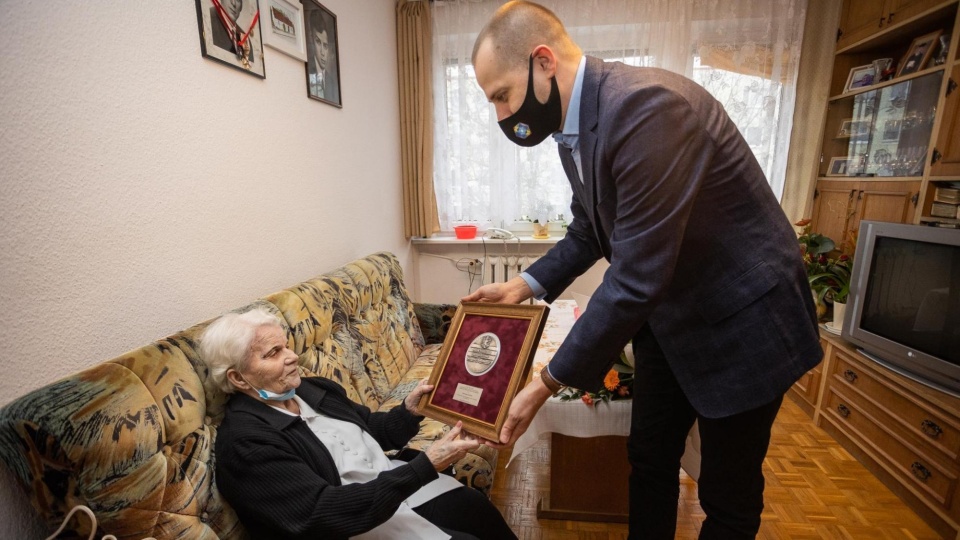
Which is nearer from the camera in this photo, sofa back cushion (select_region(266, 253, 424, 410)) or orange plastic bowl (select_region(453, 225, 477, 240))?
sofa back cushion (select_region(266, 253, 424, 410))

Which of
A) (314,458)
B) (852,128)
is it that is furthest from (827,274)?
(314,458)

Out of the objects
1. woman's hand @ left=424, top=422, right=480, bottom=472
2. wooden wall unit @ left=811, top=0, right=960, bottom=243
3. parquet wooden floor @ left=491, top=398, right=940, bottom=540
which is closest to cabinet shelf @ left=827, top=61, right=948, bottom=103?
wooden wall unit @ left=811, top=0, right=960, bottom=243

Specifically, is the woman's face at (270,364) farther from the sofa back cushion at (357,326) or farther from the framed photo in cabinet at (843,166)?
the framed photo in cabinet at (843,166)

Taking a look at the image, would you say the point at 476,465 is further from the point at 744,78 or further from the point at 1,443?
the point at 744,78

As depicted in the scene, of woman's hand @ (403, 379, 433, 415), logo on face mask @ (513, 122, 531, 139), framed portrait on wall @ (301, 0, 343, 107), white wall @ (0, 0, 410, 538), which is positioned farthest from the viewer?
framed portrait on wall @ (301, 0, 343, 107)

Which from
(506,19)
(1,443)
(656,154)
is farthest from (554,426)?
(1,443)

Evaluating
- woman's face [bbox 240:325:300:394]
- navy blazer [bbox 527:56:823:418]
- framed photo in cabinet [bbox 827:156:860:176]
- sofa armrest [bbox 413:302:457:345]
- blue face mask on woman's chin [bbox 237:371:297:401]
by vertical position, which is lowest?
sofa armrest [bbox 413:302:457:345]

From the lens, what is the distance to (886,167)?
2432 millimetres

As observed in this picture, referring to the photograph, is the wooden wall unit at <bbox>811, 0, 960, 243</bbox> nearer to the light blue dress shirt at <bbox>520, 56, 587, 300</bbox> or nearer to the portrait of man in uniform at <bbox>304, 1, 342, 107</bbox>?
the light blue dress shirt at <bbox>520, 56, 587, 300</bbox>

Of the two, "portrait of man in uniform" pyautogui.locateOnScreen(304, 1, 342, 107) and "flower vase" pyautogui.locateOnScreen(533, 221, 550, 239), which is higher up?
"portrait of man in uniform" pyautogui.locateOnScreen(304, 1, 342, 107)

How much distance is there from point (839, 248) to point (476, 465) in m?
2.65

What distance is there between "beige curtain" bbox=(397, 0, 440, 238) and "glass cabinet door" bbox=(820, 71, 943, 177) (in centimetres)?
273

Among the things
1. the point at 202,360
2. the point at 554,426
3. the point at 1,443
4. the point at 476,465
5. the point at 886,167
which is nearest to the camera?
the point at 1,443

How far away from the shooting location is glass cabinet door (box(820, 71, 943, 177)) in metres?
2.19
